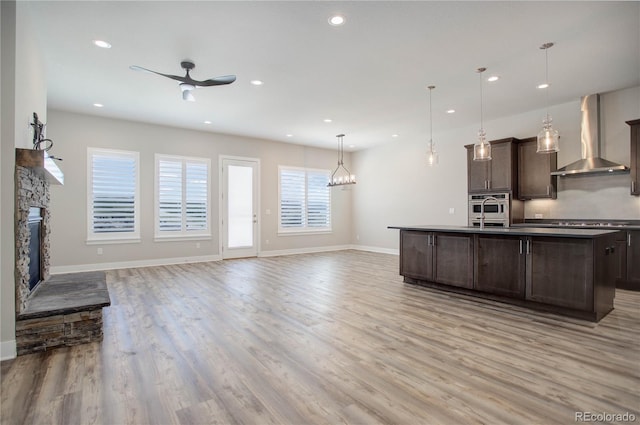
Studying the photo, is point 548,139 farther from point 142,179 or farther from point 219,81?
point 142,179

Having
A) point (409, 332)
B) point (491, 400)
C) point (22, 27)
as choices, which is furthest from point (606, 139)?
point (22, 27)

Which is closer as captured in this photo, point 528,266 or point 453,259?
point 528,266

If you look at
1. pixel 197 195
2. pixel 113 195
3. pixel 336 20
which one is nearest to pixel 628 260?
pixel 336 20

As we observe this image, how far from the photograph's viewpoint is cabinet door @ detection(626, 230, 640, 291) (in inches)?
187

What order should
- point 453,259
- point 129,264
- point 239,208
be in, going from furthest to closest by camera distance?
point 239,208
point 129,264
point 453,259

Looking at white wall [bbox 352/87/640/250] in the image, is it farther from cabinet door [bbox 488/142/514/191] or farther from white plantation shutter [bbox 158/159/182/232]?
white plantation shutter [bbox 158/159/182/232]

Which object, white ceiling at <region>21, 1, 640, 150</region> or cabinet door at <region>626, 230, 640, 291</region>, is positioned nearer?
white ceiling at <region>21, 1, 640, 150</region>

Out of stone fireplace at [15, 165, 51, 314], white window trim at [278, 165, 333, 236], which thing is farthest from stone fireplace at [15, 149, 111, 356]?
white window trim at [278, 165, 333, 236]

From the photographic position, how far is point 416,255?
16.7 feet

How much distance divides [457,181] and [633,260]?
11.3 ft

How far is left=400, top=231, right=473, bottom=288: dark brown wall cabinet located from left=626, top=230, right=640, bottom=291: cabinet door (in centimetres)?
261

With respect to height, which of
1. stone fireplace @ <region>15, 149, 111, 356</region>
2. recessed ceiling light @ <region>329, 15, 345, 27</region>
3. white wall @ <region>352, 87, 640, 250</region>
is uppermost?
recessed ceiling light @ <region>329, 15, 345, 27</region>

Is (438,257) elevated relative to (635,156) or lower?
lower

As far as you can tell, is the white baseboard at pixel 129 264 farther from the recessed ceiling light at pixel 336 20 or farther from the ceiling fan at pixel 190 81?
the recessed ceiling light at pixel 336 20
